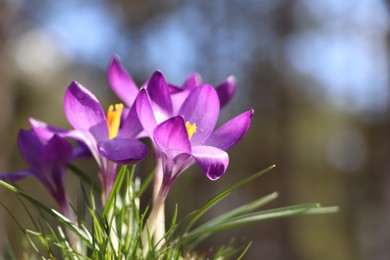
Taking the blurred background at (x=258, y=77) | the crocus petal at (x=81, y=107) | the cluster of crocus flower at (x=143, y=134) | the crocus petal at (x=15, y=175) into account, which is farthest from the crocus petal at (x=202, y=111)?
the blurred background at (x=258, y=77)

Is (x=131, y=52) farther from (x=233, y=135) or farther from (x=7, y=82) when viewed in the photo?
(x=233, y=135)

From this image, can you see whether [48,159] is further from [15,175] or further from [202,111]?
[202,111]

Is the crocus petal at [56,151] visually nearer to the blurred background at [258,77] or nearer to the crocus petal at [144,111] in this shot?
the crocus petal at [144,111]

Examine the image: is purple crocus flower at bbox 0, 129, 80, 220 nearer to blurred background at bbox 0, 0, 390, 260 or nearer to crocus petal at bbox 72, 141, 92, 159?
crocus petal at bbox 72, 141, 92, 159

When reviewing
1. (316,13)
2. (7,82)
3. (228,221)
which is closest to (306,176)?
(316,13)

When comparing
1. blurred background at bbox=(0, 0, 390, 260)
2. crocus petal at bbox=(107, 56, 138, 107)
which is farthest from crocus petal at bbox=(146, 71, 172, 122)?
blurred background at bbox=(0, 0, 390, 260)

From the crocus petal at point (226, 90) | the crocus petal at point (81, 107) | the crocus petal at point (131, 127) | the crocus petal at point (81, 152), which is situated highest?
the crocus petal at point (226, 90)
